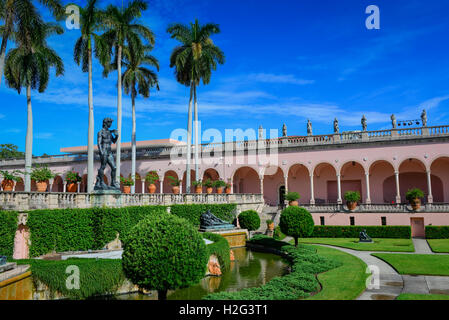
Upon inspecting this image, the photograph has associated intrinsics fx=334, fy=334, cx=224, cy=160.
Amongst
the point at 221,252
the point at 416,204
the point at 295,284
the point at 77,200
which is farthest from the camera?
the point at 416,204

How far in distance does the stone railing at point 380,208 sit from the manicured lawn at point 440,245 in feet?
12.4

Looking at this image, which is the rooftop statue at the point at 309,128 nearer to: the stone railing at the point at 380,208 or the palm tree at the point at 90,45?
the stone railing at the point at 380,208

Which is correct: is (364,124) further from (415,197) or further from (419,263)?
(419,263)

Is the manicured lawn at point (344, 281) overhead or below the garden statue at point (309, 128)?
below

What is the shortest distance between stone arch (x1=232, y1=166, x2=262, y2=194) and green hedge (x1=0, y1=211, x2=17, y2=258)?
83.9 feet

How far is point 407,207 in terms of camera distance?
26281 millimetres

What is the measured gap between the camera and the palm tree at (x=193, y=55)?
1151 inches

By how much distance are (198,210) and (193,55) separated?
13.8 metres

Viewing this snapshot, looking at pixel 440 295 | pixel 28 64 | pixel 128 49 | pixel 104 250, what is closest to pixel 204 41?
pixel 128 49

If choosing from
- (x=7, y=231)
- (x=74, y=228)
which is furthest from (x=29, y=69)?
(x=7, y=231)

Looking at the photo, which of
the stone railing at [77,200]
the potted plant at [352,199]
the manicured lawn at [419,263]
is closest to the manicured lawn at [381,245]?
the manicured lawn at [419,263]

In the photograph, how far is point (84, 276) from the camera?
10453 mm

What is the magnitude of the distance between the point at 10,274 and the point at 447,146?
30.6 m
